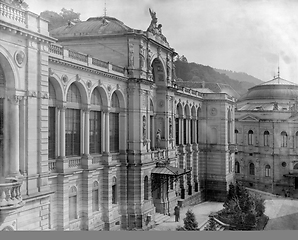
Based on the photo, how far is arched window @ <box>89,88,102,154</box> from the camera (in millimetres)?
12820

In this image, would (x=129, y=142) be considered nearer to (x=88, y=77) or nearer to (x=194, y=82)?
(x=88, y=77)

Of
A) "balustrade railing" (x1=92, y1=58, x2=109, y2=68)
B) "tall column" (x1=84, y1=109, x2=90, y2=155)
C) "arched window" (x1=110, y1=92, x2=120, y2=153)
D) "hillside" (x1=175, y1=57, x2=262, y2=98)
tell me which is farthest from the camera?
"arched window" (x1=110, y1=92, x2=120, y2=153)

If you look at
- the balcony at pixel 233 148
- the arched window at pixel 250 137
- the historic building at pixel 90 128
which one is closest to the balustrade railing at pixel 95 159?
the historic building at pixel 90 128

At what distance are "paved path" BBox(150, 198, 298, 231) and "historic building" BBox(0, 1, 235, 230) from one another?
1352 millimetres

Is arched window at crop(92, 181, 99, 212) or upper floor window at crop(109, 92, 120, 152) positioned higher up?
upper floor window at crop(109, 92, 120, 152)

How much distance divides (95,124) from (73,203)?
2656 millimetres

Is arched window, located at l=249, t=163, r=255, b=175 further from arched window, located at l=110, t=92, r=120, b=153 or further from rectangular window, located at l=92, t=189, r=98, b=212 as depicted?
rectangular window, located at l=92, t=189, r=98, b=212

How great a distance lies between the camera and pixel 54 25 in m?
10.9

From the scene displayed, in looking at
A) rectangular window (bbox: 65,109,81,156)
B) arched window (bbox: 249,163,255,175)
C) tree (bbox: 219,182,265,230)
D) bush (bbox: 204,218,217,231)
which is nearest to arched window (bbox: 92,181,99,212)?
rectangular window (bbox: 65,109,81,156)

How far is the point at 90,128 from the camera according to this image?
12.8 meters

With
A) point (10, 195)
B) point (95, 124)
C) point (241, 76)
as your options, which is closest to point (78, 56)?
point (95, 124)

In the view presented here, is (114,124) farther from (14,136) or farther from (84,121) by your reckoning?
(14,136)

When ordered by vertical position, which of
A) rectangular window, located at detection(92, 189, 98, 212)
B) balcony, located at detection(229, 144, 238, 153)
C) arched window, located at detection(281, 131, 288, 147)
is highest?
arched window, located at detection(281, 131, 288, 147)

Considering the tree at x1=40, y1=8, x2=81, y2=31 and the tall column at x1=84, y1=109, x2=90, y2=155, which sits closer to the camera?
the tree at x1=40, y1=8, x2=81, y2=31
